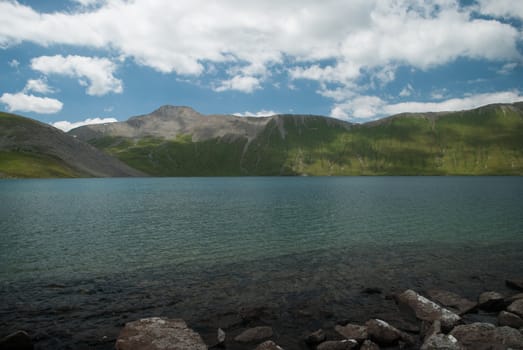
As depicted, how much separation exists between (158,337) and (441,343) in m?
13.7

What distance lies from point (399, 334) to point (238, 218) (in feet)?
157

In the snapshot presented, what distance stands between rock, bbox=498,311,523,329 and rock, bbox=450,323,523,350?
339cm

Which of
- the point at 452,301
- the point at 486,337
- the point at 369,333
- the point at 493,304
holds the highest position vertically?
the point at 486,337

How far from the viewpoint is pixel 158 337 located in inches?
675

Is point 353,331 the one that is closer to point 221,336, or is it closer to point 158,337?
point 221,336

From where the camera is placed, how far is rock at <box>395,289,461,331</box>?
19.8 metres

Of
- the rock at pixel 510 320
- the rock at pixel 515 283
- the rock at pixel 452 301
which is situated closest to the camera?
the rock at pixel 510 320

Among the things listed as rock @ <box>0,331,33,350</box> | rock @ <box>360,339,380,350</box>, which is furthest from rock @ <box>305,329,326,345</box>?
Answer: rock @ <box>0,331,33,350</box>

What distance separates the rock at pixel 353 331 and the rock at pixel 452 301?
315 inches

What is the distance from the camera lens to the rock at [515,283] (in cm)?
2689

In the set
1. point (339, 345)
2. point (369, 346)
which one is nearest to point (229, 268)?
point (339, 345)

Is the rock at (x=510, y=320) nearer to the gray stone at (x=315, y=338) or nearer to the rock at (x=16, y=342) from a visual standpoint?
the gray stone at (x=315, y=338)

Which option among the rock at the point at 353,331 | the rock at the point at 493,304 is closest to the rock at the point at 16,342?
the rock at the point at 353,331

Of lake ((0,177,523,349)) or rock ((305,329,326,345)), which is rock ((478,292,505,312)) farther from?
rock ((305,329,326,345))
